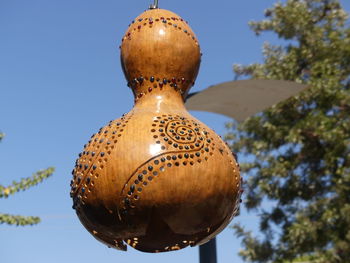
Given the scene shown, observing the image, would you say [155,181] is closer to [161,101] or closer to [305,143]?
[161,101]

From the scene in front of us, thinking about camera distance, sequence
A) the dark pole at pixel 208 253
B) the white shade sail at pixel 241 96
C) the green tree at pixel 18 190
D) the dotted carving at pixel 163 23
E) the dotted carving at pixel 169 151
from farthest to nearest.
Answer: the green tree at pixel 18 190 → the white shade sail at pixel 241 96 → the dark pole at pixel 208 253 → the dotted carving at pixel 163 23 → the dotted carving at pixel 169 151

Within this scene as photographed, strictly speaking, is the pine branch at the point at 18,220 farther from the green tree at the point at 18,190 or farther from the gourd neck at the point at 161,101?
the gourd neck at the point at 161,101

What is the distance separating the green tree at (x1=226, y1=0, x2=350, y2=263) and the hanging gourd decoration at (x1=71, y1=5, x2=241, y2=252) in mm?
6395

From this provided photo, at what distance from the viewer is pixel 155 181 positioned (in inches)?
82.0

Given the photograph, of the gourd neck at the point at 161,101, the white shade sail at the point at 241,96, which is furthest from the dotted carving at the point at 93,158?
the white shade sail at the point at 241,96

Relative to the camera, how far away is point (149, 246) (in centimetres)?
234

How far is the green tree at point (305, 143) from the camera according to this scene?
8602 millimetres

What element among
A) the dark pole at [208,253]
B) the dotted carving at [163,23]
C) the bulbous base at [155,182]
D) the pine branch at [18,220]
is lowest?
the bulbous base at [155,182]

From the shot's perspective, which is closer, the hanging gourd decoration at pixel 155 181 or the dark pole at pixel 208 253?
the hanging gourd decoration at pixel 155 181

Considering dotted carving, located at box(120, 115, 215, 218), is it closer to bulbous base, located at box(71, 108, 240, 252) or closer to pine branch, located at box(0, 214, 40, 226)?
bulbous base, located at box(71, 108, 240, 252)

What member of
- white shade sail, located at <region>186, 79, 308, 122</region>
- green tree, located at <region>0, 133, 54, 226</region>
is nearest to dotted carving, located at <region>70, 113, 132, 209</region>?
white shade sail, located at <region>186, 79, 308, 122</region>

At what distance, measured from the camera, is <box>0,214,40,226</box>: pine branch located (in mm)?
8484

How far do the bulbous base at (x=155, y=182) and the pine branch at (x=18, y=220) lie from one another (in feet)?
21.6

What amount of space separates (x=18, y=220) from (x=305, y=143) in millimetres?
5006
